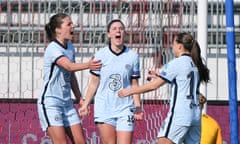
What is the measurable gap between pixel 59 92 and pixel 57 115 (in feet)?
0.74

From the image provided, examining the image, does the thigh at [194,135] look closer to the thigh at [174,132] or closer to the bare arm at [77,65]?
the thigh at [174,132]

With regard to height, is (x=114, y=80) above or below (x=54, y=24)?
below

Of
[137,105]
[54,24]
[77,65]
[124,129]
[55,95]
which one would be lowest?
[124,129]

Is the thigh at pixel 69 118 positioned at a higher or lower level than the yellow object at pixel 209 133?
higher

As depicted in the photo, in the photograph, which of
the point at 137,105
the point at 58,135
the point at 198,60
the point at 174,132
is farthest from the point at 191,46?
the point at 58,135

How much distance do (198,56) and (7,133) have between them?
3529 mm

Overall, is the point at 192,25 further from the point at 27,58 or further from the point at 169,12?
the point at 27,58

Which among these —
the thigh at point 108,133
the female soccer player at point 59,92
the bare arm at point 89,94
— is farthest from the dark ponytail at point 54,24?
the thigh at point 108,133

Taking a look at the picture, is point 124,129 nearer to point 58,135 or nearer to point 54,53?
point 58,135

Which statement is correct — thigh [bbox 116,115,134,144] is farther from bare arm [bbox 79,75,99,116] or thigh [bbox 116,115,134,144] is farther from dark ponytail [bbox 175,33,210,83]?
dark ponytail [bbox 175,33,210,83]

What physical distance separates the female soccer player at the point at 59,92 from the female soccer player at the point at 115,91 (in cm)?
19

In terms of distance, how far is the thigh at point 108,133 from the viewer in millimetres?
8852

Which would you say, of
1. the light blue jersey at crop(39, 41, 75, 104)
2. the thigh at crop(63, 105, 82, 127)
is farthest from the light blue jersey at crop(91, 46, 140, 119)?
the light blue jersey at crop(39, 41, 75, 104)

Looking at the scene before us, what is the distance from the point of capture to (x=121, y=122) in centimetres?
884
